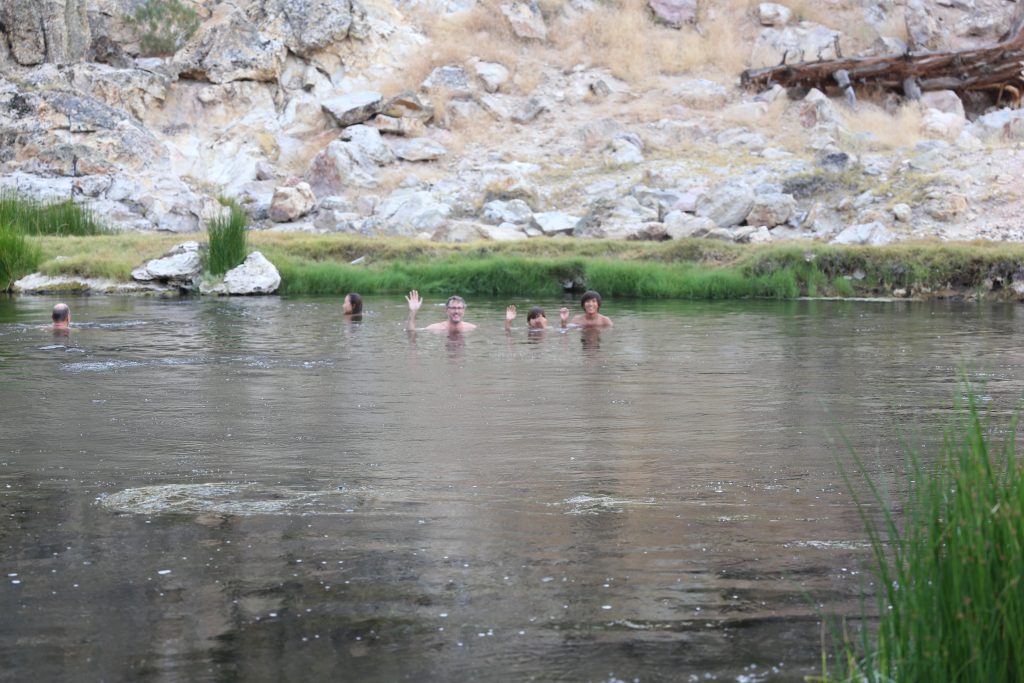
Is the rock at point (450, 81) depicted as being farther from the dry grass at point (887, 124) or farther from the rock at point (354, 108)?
the dry grass at point (887, 124)

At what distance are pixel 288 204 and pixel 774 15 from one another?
20.6 m

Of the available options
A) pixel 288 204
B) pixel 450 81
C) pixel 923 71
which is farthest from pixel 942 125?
pixel 288 204

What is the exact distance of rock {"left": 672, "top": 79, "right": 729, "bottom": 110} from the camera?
40.8 metres

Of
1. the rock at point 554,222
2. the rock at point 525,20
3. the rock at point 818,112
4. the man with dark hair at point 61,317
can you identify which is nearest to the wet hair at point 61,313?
the man with dark hair at point 61,317

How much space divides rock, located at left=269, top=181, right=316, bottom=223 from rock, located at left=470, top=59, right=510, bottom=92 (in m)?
9.95

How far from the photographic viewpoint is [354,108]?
4003 centimetres

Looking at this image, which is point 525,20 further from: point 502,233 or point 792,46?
point 502,233

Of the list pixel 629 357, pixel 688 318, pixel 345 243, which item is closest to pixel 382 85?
pixel 345 243

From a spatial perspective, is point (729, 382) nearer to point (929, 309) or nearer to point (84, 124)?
point (929, 309)

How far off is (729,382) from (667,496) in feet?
19.0

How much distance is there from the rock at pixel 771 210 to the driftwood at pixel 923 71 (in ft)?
39.1

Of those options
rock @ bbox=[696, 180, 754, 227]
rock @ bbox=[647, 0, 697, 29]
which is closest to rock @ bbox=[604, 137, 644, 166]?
rock @ bbox=[696, 180, 754, 227]

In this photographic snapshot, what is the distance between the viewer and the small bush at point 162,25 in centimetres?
4297

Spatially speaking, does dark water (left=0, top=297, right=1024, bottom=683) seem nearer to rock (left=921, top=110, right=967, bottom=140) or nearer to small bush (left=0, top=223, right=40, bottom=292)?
small bush (left=0, top=223, right=40, bottom=292)
